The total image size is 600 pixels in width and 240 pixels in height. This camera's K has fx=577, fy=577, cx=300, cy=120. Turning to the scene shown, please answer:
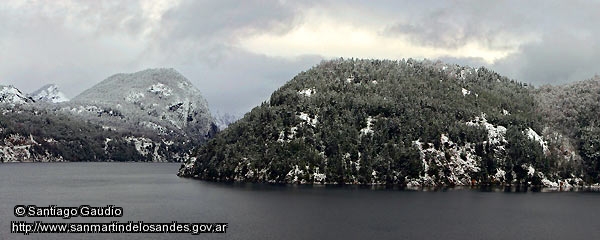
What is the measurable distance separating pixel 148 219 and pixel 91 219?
14.5 metres

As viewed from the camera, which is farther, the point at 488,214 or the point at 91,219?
the point at 488,214

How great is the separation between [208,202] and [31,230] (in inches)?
2843

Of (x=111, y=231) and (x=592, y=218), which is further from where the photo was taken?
(x=592, y=218)

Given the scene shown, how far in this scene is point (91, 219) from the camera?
485 feet

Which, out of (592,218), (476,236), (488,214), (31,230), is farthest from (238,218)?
(592,218)

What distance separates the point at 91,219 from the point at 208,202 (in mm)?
51851

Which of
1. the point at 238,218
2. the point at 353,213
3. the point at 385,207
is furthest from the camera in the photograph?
the point at 385,207

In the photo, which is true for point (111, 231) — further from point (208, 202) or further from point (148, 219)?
point (208, 202)

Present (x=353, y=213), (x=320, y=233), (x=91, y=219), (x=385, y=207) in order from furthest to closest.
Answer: (x=385, y=207), (x=353, y=213), (x=91, y=219), (x=320, y=233)

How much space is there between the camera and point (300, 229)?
14112 centimetres

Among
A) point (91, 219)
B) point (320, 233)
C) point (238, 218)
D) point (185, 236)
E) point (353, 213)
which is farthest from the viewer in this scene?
point (353, 213)

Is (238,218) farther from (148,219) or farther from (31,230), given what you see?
(31,230)

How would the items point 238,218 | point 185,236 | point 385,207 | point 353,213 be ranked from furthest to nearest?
1. point 385,207
2. point 353,213
3. point 238,218
4. point 185,236

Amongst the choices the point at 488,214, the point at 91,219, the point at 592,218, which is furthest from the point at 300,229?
the point at 592,218
